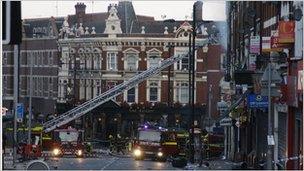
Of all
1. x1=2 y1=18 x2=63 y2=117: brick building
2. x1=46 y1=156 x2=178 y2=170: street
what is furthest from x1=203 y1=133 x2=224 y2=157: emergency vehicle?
x1=2 y1=18 x2=63 y2=117: brick building

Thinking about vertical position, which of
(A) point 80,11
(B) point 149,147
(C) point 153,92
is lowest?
(B) point 149,147

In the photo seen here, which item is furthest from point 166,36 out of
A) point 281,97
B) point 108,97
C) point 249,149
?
point 249,149

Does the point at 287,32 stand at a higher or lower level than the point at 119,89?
higher

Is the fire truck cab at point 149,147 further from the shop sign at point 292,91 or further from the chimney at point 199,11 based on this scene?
the chimney at point 199,11

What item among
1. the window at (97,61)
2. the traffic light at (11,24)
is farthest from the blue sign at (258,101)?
the traffic light at (11,24)

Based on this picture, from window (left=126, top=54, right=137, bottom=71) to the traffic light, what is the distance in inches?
179

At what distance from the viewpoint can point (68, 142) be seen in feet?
35.7

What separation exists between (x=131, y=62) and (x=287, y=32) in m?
2.69

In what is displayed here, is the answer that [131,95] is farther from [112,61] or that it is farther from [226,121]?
[226,121]

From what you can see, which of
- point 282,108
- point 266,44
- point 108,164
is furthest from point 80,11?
point 266,44

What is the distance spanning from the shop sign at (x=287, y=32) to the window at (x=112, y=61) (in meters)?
2.72

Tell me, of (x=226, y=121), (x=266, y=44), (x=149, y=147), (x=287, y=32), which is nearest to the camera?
(x=287, y=32)

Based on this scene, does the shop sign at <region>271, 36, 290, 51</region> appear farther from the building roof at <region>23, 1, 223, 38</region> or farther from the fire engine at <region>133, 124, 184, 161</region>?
the fire engine at <region>133, 124, 184, 161</region>

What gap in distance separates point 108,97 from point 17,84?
1393 mm
